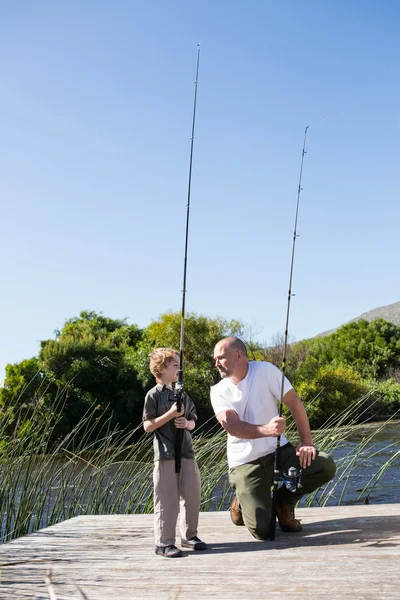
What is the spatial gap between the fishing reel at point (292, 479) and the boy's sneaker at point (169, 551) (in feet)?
2.24

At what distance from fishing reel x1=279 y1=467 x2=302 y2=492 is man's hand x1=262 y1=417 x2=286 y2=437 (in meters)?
0.30

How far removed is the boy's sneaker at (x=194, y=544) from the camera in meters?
3.35

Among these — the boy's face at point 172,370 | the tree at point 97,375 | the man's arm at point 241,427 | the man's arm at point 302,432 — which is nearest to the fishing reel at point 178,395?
the boy's face at point 172,370

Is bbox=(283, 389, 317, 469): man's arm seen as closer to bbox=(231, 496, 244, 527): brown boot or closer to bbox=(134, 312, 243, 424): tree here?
bbox=(231, 496, 244, 527): brown boot

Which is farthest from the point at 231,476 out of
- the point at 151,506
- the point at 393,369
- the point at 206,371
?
the point at 393,369

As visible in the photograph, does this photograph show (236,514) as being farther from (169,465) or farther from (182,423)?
(182,423)

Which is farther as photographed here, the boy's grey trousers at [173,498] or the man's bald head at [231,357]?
the man's bald head at [231,357]

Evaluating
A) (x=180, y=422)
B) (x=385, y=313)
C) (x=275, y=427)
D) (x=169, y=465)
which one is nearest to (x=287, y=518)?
(x=275, y=427)

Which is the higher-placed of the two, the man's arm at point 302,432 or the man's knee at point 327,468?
the man's arm at point 302,432

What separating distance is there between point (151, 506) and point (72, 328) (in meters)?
33.1

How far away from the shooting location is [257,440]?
3.60 m

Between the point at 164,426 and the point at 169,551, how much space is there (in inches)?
24.3

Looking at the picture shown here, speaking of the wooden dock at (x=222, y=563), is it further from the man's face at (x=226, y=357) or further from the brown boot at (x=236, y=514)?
the man's face at (x=226, y=357)

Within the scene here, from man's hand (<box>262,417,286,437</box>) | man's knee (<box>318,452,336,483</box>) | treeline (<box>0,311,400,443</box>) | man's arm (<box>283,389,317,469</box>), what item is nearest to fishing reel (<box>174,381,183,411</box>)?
man's hand (<box>262,417,286,437</box>)
